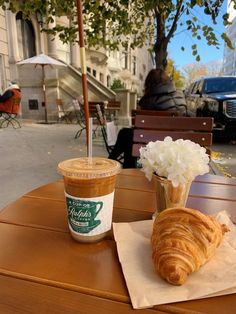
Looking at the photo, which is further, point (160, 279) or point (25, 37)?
point (25, 37)

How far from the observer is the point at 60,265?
2.52 ft

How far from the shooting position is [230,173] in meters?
4.34

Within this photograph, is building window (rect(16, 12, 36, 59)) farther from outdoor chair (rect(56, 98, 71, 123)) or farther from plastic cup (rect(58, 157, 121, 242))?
plastic cup (rect(58, 157, 121, 242))

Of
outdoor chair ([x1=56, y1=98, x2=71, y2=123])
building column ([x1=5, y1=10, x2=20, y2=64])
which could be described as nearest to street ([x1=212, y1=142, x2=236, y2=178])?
outdoor chair ([x1=56, y1=98, x2=71, y2=123])

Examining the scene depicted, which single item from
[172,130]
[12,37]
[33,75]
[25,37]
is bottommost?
[172,130]

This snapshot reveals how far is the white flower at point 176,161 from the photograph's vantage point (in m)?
0.85

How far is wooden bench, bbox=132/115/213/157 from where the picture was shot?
2164 millimetres

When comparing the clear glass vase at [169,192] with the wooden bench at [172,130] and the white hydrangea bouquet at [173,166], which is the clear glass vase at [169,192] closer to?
the white hydrangea bouquet at [173,166]

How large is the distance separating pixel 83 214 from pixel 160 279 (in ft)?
0.96

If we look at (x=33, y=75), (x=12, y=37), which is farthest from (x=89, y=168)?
(x=12, y=37)

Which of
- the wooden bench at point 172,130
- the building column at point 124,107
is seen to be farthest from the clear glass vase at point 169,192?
the building column at point 124,107

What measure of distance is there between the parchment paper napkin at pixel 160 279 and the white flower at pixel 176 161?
188 millimetres

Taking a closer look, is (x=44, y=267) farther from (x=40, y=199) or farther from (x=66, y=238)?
(x=40, y=199)

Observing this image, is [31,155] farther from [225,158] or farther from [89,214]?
[89,214]
